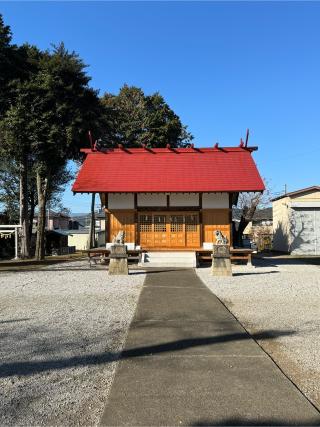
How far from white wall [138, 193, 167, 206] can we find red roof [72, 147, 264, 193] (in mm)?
677

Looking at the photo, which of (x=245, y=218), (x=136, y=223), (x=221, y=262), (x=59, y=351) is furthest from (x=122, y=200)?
(x=245, y=218)

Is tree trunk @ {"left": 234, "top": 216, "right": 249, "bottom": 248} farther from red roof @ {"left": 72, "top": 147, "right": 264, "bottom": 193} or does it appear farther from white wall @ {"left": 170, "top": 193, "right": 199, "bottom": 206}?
white wall @ {"left": 170, "top": 193, "right": 199, "bottom": 206}

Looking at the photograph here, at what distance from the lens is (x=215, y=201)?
2116 cm

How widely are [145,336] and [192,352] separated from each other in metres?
1.06

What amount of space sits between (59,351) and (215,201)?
16251mm

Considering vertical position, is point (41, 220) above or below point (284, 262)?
above

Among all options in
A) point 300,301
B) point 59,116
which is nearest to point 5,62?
point 59,116

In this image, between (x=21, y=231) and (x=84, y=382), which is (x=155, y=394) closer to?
(x=84, y=382)

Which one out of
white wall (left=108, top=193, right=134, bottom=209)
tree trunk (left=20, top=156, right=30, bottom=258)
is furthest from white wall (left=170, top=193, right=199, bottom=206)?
tree trunk (left=20, top=156, right=30, bottom=258)

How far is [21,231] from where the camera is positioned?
30.8 meters

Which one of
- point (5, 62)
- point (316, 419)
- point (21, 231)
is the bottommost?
point (316, 419)

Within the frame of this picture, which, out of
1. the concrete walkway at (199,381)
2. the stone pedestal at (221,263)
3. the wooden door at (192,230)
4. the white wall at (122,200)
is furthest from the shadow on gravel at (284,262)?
the concrete walkway at (199,381)

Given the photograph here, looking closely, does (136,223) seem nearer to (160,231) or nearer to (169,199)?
(160,231)

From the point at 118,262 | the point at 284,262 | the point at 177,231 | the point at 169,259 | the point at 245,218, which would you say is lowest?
the point at 284,262
